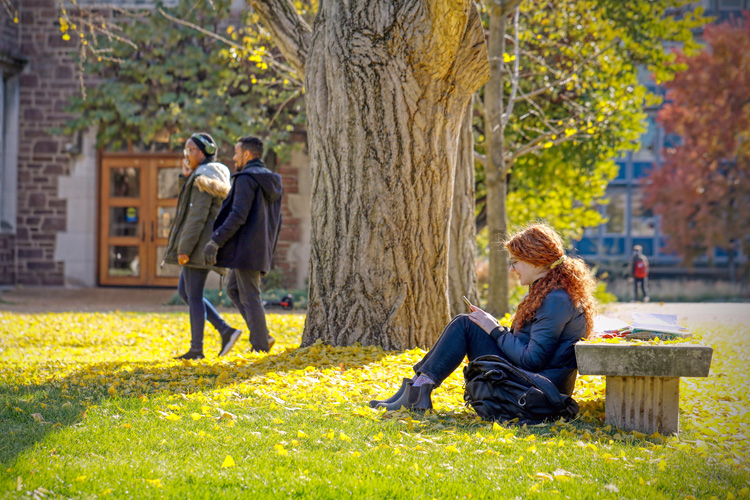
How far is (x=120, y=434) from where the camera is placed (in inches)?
153

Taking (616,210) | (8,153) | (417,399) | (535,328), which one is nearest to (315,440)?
(417,399)

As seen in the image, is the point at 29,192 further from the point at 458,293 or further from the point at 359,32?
the point at 359,32

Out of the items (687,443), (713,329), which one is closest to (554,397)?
(687,443)

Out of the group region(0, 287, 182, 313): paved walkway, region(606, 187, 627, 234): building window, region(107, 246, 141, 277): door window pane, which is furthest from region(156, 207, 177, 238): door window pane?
region(606, 187, 627, 234): building window

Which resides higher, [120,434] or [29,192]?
[29,192]

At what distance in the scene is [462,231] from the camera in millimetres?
9023

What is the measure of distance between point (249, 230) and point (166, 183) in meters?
10.3

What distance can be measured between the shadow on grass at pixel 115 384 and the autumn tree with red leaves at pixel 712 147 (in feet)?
72.4

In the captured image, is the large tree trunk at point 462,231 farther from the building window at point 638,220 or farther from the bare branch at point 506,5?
the building window at point 638,220

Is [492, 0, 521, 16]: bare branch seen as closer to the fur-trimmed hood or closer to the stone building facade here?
the fur-trimmed hood

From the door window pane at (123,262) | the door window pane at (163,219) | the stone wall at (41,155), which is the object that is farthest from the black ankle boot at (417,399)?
the stone wall at (41,155)

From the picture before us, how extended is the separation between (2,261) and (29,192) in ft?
4.74

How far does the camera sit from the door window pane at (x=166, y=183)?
53.7 ft

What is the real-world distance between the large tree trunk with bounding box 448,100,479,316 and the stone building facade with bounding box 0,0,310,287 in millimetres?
7363
